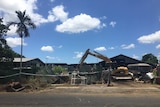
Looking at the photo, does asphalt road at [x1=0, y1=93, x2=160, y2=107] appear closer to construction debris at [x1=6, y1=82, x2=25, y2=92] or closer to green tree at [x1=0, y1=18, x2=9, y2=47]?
construction debris at [x1=6, y1=82, x2=25, y2=92]

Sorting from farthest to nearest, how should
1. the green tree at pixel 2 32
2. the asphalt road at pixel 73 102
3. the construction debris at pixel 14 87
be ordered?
the green tree at pixel 2 32 → the construction debris at pixel 14 87 → the asphalt road at pixel 73 102

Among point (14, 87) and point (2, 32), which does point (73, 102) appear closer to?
point (14, 87)

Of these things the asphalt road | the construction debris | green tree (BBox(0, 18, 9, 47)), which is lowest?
the asphalt road

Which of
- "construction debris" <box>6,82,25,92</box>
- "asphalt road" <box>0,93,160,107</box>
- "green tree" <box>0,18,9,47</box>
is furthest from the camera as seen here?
"green tree" <box>0,18,9,47</box>

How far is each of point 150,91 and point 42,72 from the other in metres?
15.8

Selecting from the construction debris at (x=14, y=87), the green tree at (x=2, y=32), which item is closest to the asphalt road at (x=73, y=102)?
the construction debris at (x=14, y=87)

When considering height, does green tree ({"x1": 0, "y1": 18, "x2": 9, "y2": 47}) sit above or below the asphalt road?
above

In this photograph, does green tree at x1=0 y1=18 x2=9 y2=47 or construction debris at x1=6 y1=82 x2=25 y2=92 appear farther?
green tree at x1=0 y1=18 x2=9 y2=47

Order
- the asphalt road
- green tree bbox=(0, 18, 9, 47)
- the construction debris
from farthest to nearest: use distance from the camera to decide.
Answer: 1. green tree bbox=(0, 18, 9, 47)
2. the construction debris
3. the asphalt road

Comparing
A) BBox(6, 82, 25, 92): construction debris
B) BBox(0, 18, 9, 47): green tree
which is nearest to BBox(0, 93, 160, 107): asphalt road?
BBox(6, 82, 25, 92): construction debris

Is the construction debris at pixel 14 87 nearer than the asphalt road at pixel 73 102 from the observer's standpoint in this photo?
No

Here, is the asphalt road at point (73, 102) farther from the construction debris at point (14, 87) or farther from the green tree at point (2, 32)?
the green tree at point (2, 32)

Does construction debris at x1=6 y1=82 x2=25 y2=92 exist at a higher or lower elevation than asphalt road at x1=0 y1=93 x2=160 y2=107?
higher

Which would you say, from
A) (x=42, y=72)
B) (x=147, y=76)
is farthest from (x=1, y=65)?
(x=147, y=76)
